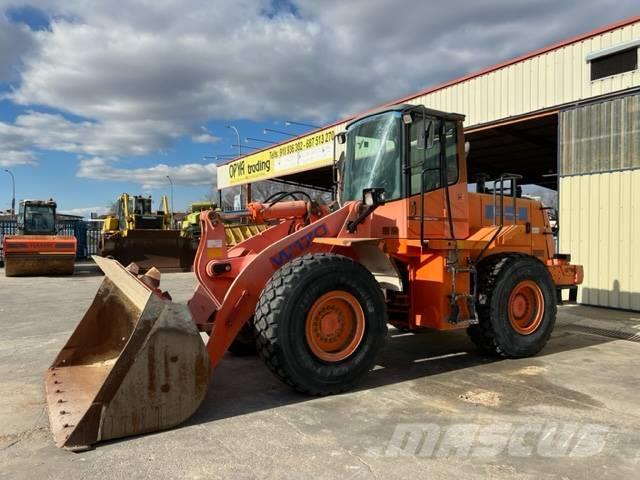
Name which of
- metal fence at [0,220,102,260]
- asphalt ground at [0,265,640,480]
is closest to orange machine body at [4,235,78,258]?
metal fence at [0,220,102,260]

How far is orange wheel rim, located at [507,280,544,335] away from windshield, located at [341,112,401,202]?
2.10 metres

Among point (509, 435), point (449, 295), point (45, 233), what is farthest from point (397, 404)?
point (45, 233)

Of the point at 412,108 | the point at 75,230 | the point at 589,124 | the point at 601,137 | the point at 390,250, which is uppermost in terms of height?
the point at 589,124

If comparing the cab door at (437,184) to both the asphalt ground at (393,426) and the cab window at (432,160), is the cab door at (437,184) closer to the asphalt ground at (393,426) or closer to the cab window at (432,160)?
the cab window at (432,160)

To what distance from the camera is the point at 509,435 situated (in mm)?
3801

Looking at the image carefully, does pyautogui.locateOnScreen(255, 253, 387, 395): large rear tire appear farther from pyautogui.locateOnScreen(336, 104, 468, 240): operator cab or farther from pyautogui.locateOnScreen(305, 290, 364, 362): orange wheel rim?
pyautogui.locateOnScreen(336, 104, 468, 240): operator cab

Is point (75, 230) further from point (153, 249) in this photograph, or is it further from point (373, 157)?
point (373, 157)

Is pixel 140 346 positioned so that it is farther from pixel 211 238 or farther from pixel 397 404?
pixel 397 404

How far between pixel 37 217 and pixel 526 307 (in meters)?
21.1

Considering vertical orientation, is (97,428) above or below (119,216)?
below

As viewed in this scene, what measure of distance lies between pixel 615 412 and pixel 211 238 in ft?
13.3

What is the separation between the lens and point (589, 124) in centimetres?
988

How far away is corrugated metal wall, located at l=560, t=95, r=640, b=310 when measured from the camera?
9383 millimetres

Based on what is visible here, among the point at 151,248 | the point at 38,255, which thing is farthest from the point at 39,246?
the point at 151,248
